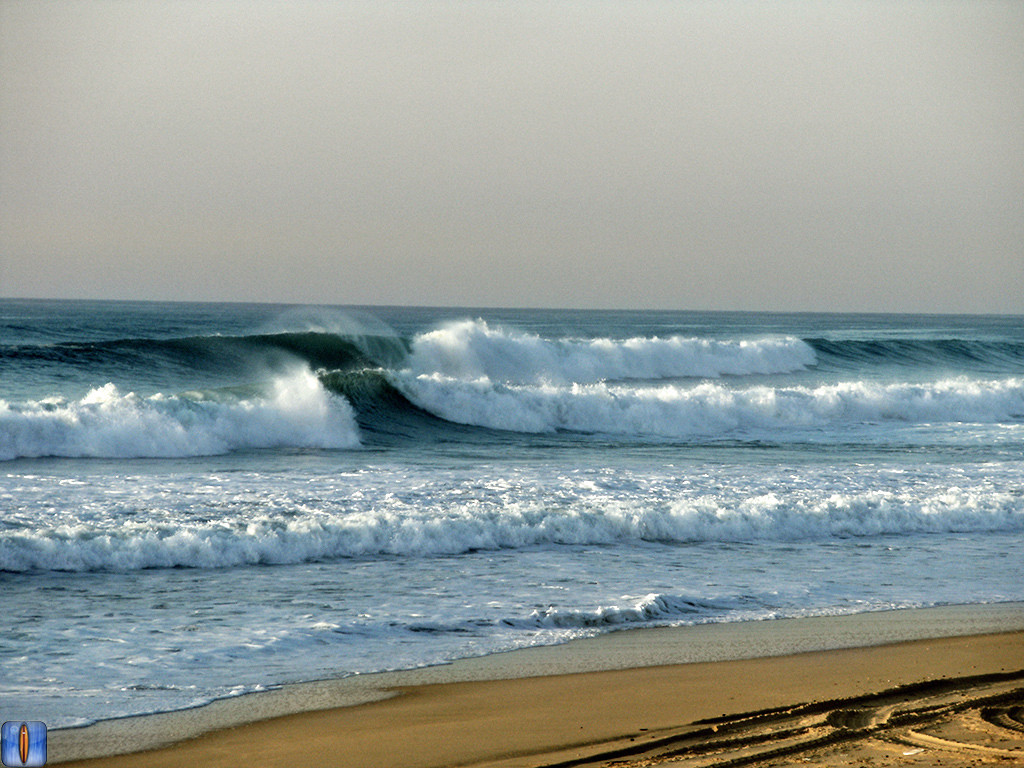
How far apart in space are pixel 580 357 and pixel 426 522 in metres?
23.3

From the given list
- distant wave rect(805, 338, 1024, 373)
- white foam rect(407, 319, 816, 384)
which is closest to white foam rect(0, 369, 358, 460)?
white foam rect(407, 319, 816, 384)

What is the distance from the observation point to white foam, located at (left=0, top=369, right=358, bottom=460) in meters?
14.2

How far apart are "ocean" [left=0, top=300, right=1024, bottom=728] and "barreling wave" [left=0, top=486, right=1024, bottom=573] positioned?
3cm

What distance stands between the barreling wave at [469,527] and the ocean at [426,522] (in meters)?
0.03

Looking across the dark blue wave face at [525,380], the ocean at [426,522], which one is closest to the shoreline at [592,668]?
the ocean at [426,522]

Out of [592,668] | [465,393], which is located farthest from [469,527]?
[465,393]

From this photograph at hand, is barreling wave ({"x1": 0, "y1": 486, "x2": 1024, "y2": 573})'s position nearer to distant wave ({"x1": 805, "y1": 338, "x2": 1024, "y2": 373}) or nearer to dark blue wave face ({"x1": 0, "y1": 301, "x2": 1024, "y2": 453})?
dark blue wave face ({"x1": 0, "y1": 301, "x2": 1024, "y2": 453})

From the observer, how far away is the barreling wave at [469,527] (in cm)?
786

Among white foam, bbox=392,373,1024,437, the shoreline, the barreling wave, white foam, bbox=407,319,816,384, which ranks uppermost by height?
white foam, bbox=407,319,816,384

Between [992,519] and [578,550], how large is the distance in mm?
4595

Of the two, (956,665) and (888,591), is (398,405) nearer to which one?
(888,591)

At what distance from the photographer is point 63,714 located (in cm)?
460

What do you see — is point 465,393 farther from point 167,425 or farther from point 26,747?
point 26,747

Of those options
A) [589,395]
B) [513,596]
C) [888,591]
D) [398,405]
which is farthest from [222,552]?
[589,395]
